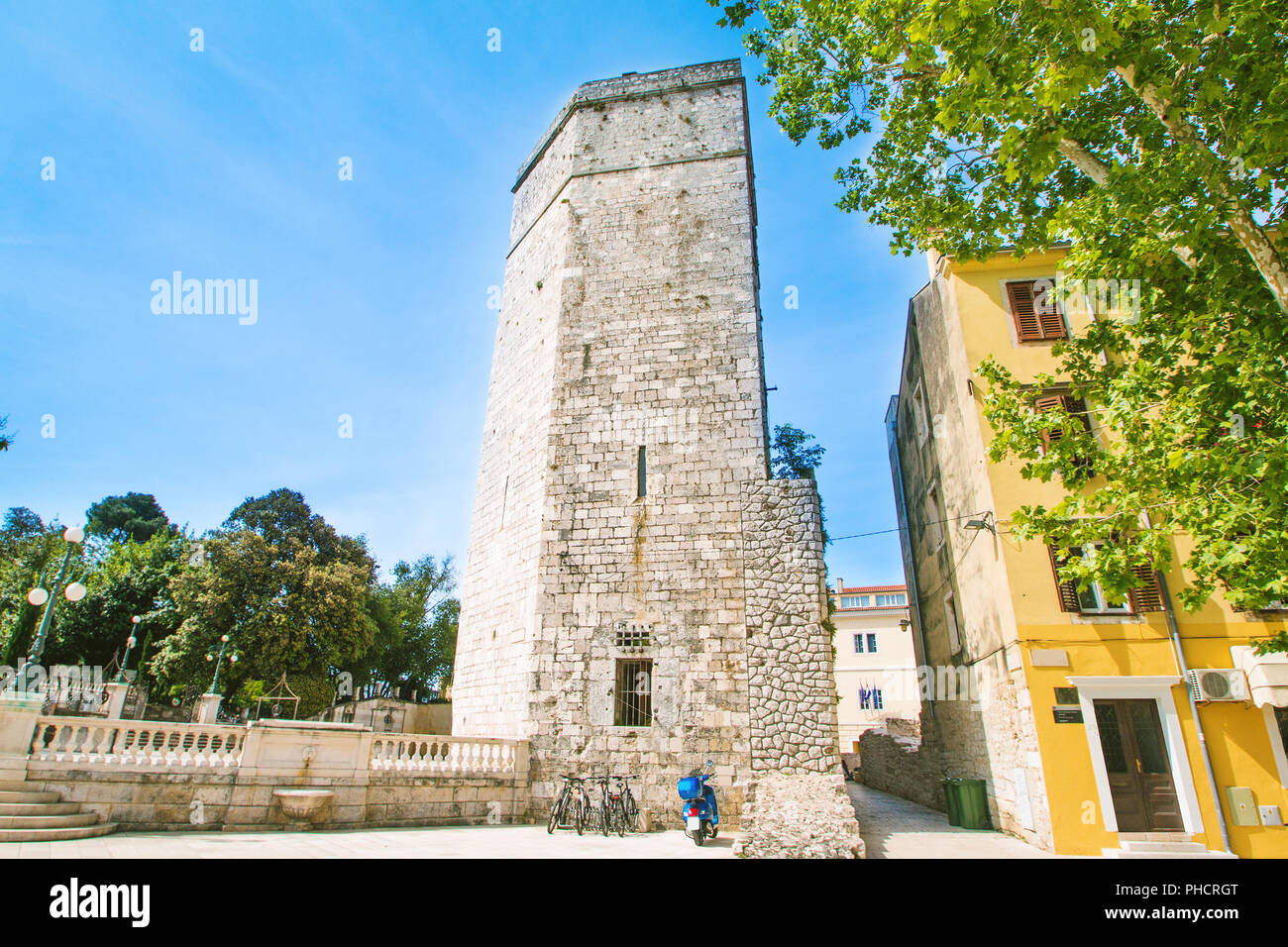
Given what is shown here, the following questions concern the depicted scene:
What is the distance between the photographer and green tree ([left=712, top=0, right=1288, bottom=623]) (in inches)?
239

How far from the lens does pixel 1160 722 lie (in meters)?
8.81

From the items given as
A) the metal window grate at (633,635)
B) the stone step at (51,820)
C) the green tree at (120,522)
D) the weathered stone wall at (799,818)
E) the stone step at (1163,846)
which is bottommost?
the stone step at (1163,846)

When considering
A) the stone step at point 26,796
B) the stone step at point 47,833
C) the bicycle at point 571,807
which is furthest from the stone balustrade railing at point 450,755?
the stone step at point 26,796

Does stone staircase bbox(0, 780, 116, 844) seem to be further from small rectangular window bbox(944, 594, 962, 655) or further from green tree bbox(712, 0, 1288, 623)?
A: small rectangular window bbox(944, 594, 962, 655)

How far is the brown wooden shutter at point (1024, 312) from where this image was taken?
1105 centimetres

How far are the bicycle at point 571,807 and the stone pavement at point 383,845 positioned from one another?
0.19 meters

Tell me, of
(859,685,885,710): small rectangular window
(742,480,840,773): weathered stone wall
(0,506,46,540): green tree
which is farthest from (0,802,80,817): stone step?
(0,506,46,540): green tree

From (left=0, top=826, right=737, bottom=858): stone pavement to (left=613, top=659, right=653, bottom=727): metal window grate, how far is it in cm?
172

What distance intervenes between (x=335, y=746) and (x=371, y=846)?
2097 mm

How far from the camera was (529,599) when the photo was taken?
1120cm

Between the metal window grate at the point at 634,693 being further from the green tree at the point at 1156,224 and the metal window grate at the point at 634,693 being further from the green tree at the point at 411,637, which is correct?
the green tree at the point at 411,637

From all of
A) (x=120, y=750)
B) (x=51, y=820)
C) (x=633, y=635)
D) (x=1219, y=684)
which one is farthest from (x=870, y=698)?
(x=51, y=820)

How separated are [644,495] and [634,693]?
3516 millimetres

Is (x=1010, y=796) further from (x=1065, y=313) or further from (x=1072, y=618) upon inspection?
(x=1065, y=313)
